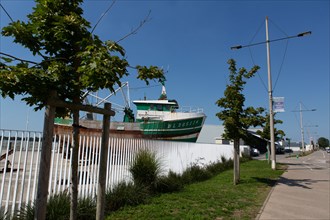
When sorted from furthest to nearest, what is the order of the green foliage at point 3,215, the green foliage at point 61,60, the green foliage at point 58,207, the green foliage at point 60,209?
1. the green foliage at point 58,207
2. the green foliage at point 60,209
3. the green foliage at point 3,215
4. the green foliage at point 61,60

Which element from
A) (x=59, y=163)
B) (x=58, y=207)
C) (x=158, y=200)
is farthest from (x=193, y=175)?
(x=58, y=207)

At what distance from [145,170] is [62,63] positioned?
622 centimetres

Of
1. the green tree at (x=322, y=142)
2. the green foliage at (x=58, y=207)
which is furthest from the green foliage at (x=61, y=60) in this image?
the green tree at (x=322, y=142)

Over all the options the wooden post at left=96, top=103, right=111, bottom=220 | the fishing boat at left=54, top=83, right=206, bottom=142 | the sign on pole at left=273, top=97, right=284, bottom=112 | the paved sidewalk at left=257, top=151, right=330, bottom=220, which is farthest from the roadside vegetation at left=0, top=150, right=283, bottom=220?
the fishing boat at left=54, top=83, right=206, bottom=142

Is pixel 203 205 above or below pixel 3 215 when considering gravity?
below

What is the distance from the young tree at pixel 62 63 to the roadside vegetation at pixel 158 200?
2.16 meters

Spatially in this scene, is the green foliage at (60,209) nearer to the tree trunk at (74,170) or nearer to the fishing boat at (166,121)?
the tree trunk at (74,170)

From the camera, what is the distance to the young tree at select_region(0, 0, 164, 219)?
3330 mm

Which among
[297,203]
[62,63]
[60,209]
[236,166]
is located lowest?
[297,203]

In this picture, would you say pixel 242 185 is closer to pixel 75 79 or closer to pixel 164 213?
pixel 164 213

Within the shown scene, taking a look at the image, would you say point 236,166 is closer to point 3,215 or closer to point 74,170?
point 3,215

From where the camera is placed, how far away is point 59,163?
7121 millimetres

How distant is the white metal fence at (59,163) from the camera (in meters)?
5.48

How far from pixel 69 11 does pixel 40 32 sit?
0.61 metres
